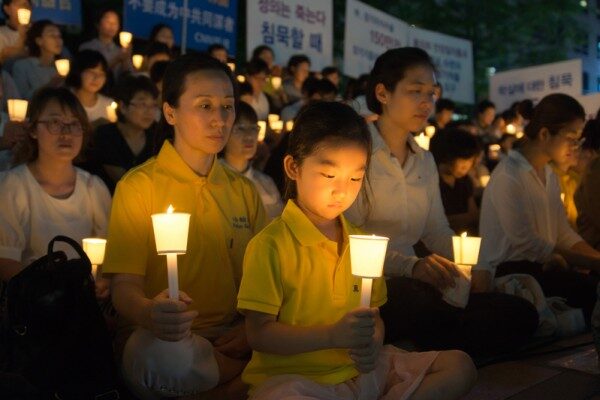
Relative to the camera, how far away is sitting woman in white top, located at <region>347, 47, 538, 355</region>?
389 centimetres

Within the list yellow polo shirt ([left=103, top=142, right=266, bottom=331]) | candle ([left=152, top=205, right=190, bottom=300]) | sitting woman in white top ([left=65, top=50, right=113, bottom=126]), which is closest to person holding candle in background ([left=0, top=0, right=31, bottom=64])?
sitting woman in white top ([left=65, top=50, right=113, bottom=126])

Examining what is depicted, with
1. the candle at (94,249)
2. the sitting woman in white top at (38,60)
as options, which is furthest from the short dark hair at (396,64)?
the sitting woman in white top at (38,60)

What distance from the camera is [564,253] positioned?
5098mm

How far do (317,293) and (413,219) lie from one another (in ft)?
4.80

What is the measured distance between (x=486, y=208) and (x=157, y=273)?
2591 mm

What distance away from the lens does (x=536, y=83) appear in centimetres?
1098

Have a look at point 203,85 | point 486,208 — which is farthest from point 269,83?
point 203,85

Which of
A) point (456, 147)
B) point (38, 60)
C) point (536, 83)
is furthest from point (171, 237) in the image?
point (536, 83)

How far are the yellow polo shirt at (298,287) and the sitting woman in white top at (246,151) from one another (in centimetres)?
253

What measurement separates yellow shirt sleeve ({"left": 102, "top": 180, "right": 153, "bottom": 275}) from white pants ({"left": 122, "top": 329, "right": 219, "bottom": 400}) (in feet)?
1.06

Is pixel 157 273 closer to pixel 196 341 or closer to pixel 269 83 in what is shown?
pixel 196 341

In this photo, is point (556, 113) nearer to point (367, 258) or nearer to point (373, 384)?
point (373, 384)

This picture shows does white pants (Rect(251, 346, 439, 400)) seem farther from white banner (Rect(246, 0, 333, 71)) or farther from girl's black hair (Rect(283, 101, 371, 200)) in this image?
white banner (Rect(246, 0, 333, 71))

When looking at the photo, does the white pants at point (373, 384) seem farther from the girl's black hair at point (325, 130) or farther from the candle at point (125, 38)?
the candle at point (125, 38)
